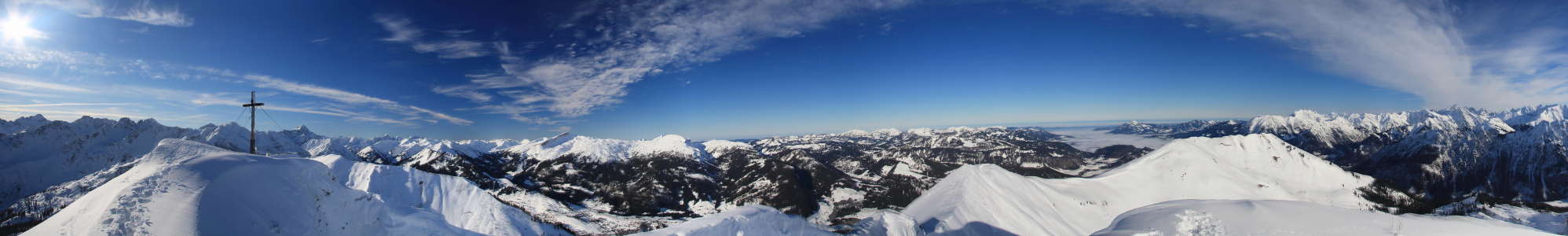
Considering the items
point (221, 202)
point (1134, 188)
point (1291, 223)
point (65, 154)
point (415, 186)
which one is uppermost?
point (221, 202)

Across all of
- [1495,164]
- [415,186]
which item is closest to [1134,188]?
[415,186]

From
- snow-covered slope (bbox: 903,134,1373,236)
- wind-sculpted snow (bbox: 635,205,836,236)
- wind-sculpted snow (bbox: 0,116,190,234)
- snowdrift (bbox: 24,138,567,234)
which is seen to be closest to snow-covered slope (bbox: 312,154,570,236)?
wind-sculpted snow (bbox: 0,116,190,234)

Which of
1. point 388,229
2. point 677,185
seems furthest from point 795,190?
point 388,229

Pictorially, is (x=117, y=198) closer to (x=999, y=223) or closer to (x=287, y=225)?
(x=287, y=225)

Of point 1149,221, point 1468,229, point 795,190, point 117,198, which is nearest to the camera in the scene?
point 117,198

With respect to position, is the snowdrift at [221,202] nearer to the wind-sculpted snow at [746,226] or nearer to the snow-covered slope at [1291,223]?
the wind-sculpted snow at [746,226]

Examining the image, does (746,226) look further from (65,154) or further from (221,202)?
(65,154)
